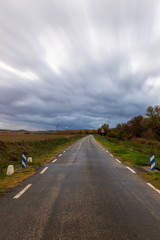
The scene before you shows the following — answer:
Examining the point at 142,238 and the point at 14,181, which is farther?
the point at 14,181

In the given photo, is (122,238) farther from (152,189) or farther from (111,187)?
(152,189)

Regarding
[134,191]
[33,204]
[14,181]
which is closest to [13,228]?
[33,204]

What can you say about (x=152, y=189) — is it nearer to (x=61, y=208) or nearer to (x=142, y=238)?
(x=142, y=238)

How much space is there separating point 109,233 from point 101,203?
1356 millimetres

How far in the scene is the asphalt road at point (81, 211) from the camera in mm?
2891

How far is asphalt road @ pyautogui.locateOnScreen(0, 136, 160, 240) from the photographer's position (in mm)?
2891

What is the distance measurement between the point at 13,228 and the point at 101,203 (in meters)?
2.34

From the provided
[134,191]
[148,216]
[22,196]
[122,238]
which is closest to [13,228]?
[22,196]

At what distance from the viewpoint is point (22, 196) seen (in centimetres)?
469

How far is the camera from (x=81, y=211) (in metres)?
3.74

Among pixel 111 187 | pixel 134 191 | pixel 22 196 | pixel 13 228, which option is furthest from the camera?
pixel 111 187

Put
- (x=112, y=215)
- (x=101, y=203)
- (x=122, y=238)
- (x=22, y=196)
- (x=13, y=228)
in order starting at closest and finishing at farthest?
(x=122, y=238), (x=13, y=228), (x=112, y=215), (x=101, y=203), (x=22, y=196)

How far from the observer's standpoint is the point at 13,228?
304 centimetres

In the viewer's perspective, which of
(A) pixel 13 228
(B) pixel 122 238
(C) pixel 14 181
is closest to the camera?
(B) pixel 122 238
